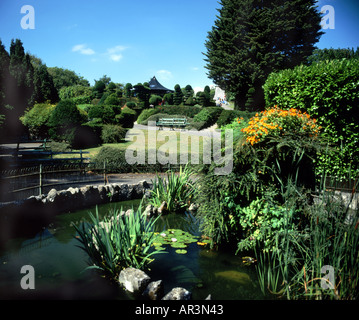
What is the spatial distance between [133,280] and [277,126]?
9.60ft

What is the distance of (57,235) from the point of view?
16.0ft

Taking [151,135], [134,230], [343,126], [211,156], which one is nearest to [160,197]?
[211,156]

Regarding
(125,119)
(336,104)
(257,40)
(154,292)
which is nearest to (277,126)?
(154,292)

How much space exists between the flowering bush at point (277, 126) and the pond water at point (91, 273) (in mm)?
1942

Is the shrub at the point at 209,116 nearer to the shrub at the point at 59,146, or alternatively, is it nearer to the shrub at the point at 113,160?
the shrub at the point at 59,146

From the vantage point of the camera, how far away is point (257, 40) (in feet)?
79.0

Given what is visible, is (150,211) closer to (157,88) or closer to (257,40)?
(257,40)

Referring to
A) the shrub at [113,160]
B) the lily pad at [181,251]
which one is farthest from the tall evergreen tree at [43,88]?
the lily pad at [181,251]

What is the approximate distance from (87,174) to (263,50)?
832 inches

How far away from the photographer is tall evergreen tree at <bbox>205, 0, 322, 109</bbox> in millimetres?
23656

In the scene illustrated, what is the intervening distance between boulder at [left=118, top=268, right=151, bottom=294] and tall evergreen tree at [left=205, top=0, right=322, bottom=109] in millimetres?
23983
